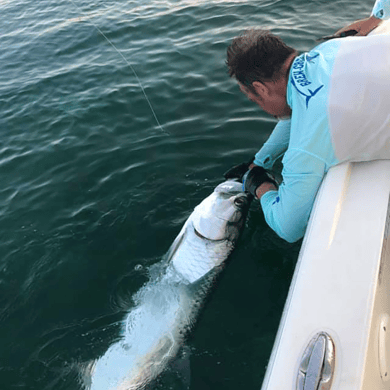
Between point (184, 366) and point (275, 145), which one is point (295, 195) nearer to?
point (275, 145)

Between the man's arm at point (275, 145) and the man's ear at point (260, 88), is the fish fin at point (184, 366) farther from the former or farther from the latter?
the man's ear at point (260, 88)

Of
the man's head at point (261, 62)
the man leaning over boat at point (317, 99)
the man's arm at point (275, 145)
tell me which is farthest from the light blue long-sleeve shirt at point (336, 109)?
the man's arm at point (275, 145)

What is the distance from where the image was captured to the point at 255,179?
3.61 m

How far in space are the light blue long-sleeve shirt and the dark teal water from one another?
1483 mm

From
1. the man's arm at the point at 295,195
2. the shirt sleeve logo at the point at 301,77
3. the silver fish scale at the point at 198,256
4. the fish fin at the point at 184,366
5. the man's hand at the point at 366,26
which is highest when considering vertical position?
the shirt sleeve logo at the point at 301,77

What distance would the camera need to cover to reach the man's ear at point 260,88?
2853 millimetres

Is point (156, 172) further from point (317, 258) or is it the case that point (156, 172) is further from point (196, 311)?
point (317, 258)

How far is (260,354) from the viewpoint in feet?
10.9

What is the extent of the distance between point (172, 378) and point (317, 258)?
5.89 feet

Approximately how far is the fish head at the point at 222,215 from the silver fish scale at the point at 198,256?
7cm

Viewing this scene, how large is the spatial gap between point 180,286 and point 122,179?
1940mm

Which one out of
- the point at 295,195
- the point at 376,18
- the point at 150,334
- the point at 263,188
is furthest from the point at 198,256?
the point at 376,18

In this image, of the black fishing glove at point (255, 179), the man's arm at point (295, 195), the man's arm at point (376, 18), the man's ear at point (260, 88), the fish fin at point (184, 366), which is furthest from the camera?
the man's arm at point (376, 18)

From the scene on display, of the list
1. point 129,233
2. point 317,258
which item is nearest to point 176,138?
point 129,233
